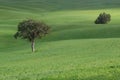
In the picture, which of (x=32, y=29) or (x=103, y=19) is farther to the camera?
(x=103, y=19)

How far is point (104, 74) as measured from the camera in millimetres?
17406

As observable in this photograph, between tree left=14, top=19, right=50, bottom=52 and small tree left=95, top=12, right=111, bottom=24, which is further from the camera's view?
small tree left=95, top=12, right=111, bottom=24

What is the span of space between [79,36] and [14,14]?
6053 centimetres

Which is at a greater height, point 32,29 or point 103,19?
point 32,29

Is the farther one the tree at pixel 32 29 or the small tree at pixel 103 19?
the small tree at pixel 103 19

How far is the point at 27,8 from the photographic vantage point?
493ft

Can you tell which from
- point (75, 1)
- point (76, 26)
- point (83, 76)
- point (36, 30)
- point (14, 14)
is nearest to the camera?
point (83, 76)

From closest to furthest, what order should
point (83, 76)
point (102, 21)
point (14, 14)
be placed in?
point (83, 76)
point (102, 21)
point (14, 14)

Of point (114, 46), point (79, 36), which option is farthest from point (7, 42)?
point (114, 46)

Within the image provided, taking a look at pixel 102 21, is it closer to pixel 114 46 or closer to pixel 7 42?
pixel 7 42

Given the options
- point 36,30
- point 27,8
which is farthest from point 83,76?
point 27,8

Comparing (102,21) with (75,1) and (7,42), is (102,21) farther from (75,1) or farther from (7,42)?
(75,1)

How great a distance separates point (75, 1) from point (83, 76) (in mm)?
Answer: 165537

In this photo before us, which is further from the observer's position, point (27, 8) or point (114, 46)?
point (27, 8)
